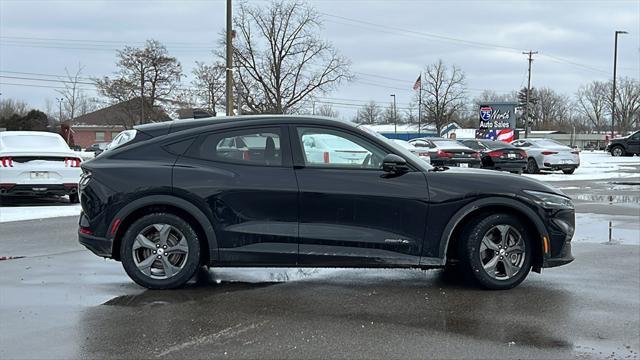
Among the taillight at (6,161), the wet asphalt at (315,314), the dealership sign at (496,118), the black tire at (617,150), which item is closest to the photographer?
the wet asphalt at (315,314)

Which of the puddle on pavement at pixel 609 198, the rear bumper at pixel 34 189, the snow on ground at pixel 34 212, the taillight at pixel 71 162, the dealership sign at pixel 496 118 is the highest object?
the dealership sign at pixel 496 118

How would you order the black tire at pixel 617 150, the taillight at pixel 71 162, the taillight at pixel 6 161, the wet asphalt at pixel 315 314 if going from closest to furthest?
1. the wet asphalt at pixel 315 314
2. the taillight at pixel 6 161
3. the taillight at pixel 71 162
4. the black tire at pixel 617 150

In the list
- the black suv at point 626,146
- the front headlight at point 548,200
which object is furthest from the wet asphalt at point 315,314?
the black suv at point 626,146

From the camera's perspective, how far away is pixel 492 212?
19.8ft

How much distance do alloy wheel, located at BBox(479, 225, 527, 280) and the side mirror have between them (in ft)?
3.37

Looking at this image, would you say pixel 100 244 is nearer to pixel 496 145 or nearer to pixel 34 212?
pixel 34 212

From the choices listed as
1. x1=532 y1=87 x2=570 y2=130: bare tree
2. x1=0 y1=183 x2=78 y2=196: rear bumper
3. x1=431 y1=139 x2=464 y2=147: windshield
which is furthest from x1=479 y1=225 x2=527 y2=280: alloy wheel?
x1=532 y1=87 x2=570 y2=130: bare tree

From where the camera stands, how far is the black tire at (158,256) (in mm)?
5930

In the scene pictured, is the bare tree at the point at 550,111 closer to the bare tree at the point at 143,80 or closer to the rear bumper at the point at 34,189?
the bare tree at the point at 143,80

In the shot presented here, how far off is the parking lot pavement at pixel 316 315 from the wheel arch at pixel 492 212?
0.39 metres

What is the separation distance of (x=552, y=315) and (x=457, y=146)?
61.2 feet

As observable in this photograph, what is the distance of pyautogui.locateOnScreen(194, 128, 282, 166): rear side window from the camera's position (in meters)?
6.02

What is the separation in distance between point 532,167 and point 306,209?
21.1 meters

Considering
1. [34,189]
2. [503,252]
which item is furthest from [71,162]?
[503,252]
